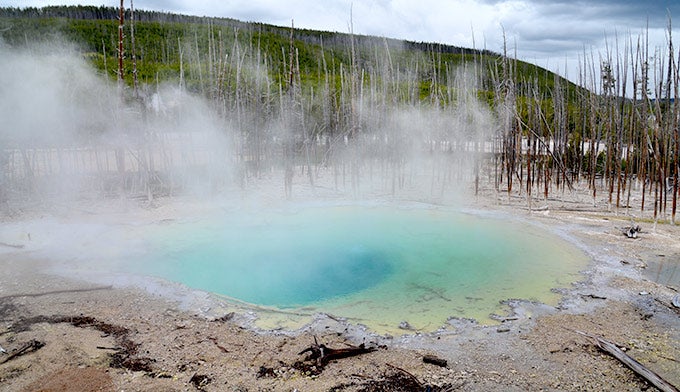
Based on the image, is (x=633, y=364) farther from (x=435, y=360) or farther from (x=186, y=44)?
(x=186, y=44)

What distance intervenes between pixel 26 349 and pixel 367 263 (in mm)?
5052

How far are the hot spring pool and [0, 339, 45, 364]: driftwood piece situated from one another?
7.65 ft

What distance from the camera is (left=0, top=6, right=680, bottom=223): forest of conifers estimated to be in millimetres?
12164

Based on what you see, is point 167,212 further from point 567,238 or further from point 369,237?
point 567,238

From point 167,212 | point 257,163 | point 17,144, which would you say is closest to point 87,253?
point 167,212

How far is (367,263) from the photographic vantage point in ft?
27.0

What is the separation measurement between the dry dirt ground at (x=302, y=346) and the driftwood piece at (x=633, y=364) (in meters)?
0.06

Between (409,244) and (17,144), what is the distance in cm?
1246

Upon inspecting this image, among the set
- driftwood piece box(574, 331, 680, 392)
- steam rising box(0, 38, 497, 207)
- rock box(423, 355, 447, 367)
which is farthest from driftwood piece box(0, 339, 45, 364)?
steam rising box(0, 38, 497, 207)

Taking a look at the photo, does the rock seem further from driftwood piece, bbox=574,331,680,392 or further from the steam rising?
the steam rising

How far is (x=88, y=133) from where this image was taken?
17.1 metres

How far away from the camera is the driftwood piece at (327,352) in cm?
468

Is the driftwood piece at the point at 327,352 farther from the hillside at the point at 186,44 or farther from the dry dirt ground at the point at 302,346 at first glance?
the hillside at the point at 186,44

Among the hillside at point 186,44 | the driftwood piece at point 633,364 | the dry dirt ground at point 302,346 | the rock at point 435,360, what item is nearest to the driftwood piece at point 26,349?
the dry dirt ground at point 302,346
